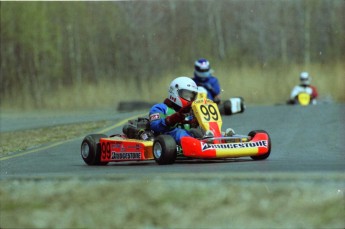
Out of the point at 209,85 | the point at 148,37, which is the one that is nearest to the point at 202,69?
the point at 209,85

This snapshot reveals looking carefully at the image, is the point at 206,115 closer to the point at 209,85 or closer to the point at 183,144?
the point at 183,144

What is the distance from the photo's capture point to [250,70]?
3491 centimetres

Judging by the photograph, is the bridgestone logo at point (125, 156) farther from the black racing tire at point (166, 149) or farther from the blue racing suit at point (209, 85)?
the blue racing suit at point (209, 85)

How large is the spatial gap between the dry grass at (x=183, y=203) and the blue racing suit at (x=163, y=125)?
3.41 m

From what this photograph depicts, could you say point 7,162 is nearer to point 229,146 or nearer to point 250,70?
point 229,146

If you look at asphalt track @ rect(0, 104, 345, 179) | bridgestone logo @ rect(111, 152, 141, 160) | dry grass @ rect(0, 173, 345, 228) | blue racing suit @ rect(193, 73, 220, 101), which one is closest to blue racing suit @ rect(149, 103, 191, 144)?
asphalt track @ rect(0, 104, 345, 179)

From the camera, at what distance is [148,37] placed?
38094mm

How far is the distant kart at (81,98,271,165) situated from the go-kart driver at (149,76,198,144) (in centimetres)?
15

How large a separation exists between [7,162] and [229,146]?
3.37 metres

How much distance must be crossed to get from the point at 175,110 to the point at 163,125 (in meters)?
0.57

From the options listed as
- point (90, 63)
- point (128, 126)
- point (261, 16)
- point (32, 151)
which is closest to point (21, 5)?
point (90, 63)

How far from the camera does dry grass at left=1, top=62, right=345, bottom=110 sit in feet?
113

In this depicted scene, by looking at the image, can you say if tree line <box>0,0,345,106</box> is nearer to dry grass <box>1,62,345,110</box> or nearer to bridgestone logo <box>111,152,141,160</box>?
dry grass <box>1,62,345,110</box>

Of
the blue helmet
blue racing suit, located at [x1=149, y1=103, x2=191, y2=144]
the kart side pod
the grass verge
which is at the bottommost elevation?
the grass verge
